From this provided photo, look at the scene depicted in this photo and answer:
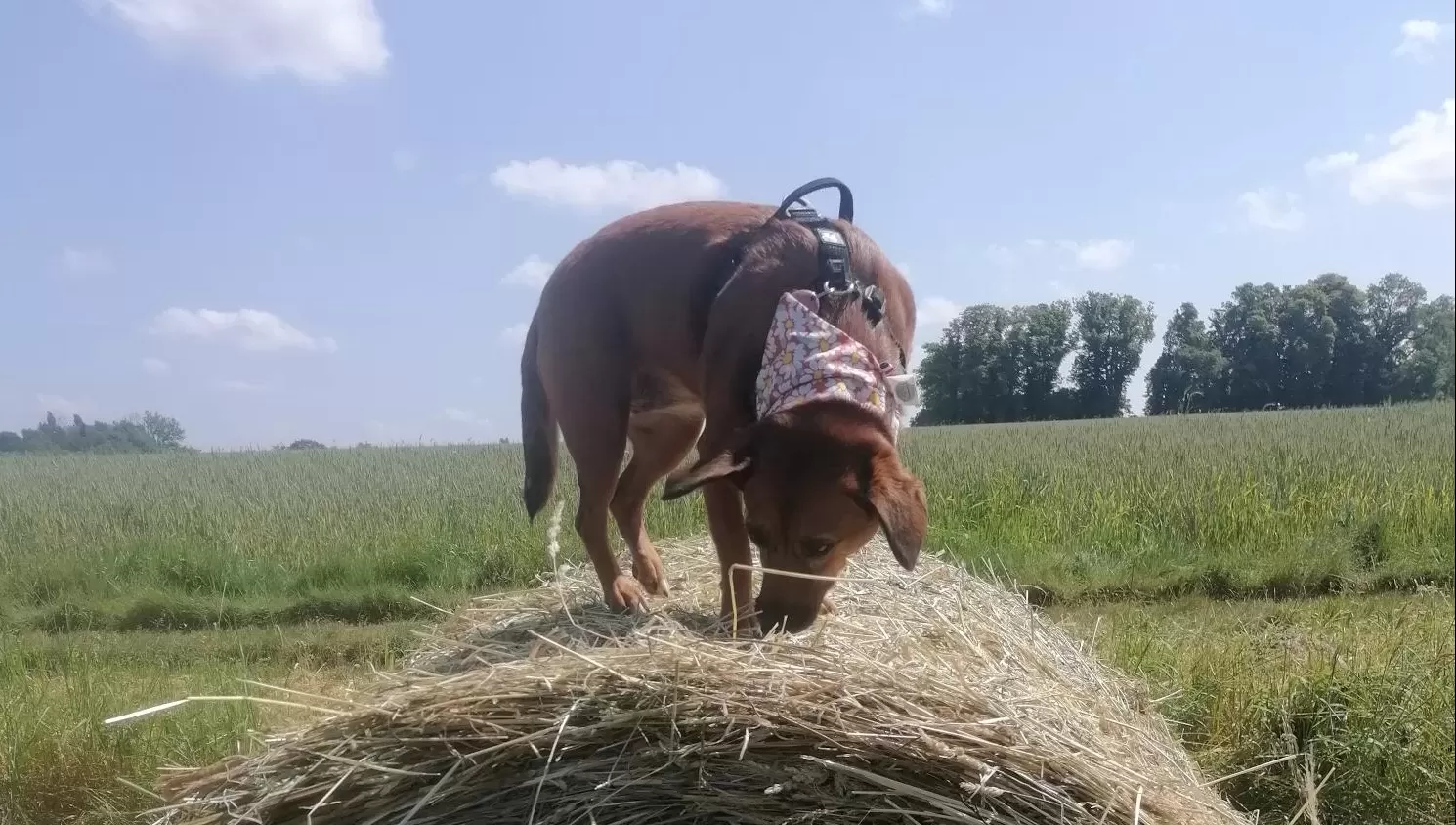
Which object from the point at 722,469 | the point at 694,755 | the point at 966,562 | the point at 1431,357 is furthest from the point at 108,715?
the point at 1431,357

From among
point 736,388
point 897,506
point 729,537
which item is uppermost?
point 736,388

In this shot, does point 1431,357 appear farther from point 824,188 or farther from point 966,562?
point 824,188

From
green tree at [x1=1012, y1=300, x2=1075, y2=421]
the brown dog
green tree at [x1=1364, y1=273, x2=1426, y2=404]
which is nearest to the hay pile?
the brown dog

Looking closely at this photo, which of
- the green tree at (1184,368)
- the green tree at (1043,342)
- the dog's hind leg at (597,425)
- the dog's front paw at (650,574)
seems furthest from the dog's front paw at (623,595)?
the green tree at (1184,368)

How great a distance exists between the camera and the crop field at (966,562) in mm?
3127

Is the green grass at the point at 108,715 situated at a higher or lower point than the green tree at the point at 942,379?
lower

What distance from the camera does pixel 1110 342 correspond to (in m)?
4.91

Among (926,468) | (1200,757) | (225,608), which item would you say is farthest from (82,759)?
(926,468)

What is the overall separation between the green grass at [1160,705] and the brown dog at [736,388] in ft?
3.84

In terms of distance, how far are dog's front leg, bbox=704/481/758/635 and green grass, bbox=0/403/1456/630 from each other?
7.23 feet

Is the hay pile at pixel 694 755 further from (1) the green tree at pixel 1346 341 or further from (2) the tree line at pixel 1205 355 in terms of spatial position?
(1) the green tree at pixel 1346 341

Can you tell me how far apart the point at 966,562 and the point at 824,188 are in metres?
3.02

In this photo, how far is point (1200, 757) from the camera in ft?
10.6

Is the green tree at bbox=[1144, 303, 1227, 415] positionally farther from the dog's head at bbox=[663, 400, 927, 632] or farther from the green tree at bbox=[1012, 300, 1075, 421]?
the dog's head at bbox=[663, 400, 927, 632]
